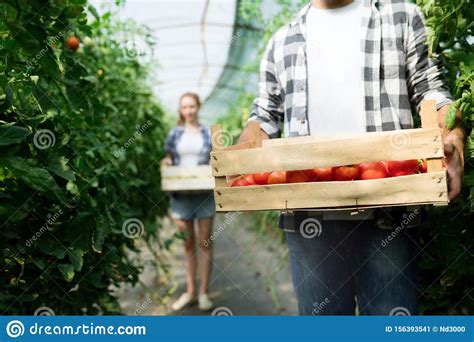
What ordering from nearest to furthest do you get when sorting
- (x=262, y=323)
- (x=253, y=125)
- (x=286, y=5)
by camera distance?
(x=262, y=323) < (x=253, y=125) < (x=286, y=5)

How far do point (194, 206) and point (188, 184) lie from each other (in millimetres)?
193

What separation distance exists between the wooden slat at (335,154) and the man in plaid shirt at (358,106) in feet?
0.70

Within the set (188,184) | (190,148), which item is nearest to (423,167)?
(188,184)

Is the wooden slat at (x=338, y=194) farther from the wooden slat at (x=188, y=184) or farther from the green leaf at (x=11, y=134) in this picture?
the wooden slat at (x=188, y=184)

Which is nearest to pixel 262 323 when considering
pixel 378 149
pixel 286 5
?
pixel 378 149

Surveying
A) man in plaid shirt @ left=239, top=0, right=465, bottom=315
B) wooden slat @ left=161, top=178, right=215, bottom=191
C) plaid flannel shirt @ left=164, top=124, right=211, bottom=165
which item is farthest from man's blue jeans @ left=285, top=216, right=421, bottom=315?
plaid flannel shirt @ left=164, top=124, right=211, bottom=165

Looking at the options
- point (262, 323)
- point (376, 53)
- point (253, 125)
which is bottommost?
point (262, 323)

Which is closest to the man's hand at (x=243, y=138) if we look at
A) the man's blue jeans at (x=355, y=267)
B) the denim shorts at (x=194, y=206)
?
the man's blue jeans at (x=355, y=267)

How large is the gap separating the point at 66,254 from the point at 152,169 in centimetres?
302

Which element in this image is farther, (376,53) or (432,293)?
(432,293)

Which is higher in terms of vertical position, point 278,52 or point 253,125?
point 278,52

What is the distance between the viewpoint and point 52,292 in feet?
6.84

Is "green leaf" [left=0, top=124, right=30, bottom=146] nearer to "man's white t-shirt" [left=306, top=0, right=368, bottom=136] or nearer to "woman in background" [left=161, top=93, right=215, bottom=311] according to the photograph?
"man's white t-shirt" [left=306, top=0, right=368, bottom=136]

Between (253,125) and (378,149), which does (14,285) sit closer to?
(253,125)
